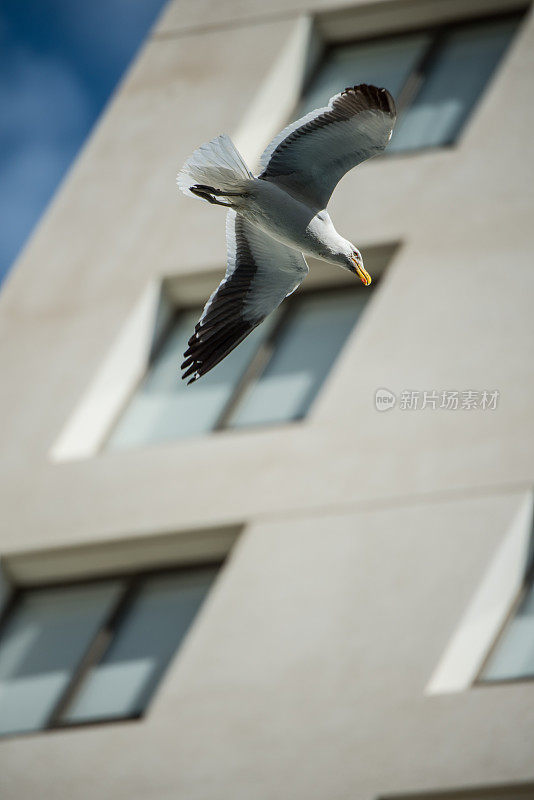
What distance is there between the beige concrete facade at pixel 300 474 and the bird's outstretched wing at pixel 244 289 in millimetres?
2295

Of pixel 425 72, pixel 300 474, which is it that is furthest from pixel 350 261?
pixel 425 72

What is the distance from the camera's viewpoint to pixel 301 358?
11961 millimetres

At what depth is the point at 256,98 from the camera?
1317cm

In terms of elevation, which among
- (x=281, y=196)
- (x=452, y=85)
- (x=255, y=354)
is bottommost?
(x=281, y=196)

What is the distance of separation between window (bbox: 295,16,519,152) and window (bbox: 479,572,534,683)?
4.65 metres

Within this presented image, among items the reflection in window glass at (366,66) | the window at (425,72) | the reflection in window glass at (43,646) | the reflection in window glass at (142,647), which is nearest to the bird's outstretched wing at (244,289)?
the reflection in window glass at (142,647)

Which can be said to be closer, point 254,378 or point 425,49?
point 254,378

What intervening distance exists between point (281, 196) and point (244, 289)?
3.09ft

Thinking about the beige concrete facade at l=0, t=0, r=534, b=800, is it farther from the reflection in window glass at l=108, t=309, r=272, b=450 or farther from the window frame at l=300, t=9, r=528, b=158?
the reflection in window glass at l=108, t=309, r=272, b=450

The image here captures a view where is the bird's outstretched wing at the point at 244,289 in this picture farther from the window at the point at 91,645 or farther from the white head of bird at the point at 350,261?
the window at the point at 91,645

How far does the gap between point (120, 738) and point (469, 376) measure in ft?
11.9

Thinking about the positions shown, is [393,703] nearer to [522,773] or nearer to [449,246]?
[522,773]

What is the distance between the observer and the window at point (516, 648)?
9.52 m

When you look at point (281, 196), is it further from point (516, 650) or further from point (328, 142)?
point (516, 650)
